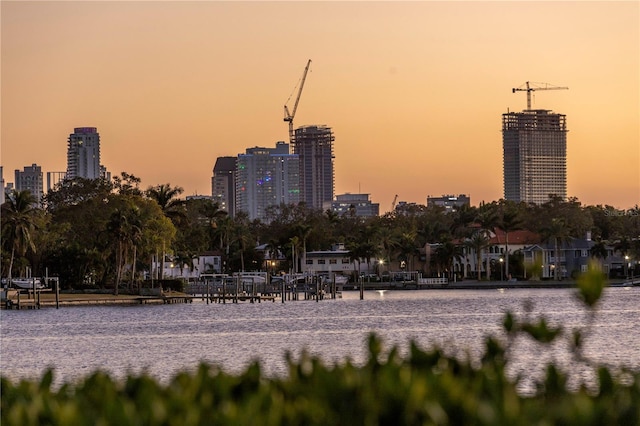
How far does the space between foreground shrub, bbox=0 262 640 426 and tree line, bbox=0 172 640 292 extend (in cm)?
10014

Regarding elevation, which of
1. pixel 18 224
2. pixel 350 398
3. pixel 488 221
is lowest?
pixel 350 398

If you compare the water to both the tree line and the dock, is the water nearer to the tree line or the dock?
the dock

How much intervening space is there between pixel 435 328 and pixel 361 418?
6532 centimetres

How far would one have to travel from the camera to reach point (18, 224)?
10638cm

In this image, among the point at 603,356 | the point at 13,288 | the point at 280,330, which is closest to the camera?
the point at 603,356

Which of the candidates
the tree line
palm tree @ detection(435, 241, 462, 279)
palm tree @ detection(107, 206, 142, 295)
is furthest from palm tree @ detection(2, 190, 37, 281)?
palm tree @ detection(435, 241, 462, 279)

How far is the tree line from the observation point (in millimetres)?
113625

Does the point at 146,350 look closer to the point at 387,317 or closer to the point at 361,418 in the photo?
the point at 387,317

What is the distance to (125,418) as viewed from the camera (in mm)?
6973

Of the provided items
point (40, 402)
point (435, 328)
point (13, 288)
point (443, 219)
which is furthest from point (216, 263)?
point (40, 402)

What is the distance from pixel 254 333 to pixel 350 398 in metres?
59.4

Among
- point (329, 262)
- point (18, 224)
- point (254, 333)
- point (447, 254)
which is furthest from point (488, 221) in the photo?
point (254, 333)

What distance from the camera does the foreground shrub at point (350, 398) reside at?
7.13 m

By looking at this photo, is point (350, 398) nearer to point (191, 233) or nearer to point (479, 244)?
point (191, 233)
